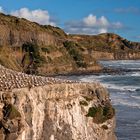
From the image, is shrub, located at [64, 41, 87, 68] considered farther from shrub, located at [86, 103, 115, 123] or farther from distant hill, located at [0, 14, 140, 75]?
shrub, located at [86, 103, 115, 123]

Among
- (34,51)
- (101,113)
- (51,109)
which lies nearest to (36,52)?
(34,51)

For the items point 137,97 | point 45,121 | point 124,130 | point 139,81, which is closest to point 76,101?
point 45,121

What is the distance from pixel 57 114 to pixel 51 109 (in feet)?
1.41

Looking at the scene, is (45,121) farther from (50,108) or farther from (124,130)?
(124,130)

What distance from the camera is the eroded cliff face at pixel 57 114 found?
1911 cm

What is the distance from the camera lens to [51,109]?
69.4 feet

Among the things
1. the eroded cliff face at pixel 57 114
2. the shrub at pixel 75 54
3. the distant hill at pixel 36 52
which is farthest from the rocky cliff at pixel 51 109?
the shrub at pixel 75 54

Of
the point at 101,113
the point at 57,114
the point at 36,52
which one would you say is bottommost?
the point at 101,113

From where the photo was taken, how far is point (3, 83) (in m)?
20.4

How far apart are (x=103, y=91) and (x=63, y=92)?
348 cm

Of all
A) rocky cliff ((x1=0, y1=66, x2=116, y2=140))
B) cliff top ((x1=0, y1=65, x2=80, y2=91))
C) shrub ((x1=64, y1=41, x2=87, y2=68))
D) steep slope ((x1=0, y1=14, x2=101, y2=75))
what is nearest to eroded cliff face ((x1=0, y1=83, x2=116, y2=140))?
rocky cliff ((x1=0, y1=66, x2=116, y2=140))

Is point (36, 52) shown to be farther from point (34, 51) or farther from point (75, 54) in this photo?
point (75, 54)

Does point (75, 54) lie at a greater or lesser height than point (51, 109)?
greater

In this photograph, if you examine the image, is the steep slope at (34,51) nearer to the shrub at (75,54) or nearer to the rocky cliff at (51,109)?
the shrub at (75,54)
